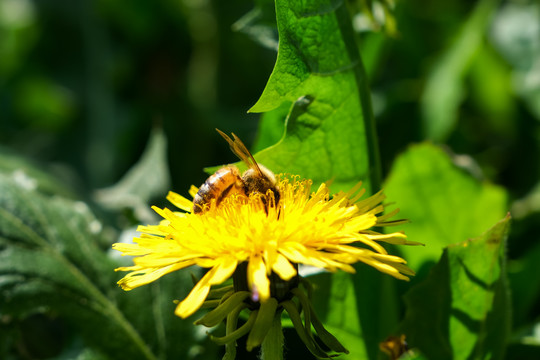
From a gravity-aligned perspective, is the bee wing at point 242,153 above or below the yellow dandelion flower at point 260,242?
above

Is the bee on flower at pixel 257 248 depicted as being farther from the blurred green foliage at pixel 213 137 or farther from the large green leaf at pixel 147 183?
the large green leaf at pixel 147 183

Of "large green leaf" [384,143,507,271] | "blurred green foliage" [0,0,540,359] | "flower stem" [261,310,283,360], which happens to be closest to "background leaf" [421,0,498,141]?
"blurred green foliage" [0,0,540,359]

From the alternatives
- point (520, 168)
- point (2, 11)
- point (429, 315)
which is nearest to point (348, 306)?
point (429, 315)

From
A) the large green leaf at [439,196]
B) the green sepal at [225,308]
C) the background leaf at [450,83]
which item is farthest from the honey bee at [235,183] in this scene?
the background leaf at [450,83]

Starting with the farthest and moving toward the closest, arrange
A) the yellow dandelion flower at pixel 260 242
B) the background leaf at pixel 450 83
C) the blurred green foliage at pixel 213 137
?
1. the background leaf at pixel 450 83
2. the blurred green foliage at pixel 213 137
3. the yellow dandelion flower at pixel 260 242

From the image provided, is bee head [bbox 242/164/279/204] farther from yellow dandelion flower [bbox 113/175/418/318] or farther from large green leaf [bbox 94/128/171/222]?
large green leaf [bbox 94/128/171/222]

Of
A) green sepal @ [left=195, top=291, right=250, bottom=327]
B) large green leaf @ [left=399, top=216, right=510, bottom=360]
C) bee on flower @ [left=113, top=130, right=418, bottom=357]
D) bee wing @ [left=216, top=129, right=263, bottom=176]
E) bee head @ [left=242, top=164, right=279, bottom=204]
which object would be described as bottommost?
large green leaf @ [left=399, top=216, right=510, bottom=360]

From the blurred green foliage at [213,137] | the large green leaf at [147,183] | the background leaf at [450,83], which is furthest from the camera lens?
the background leaf at [450,83]

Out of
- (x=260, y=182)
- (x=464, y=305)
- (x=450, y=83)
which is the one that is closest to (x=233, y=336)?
(x=260, y=182)
